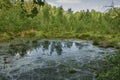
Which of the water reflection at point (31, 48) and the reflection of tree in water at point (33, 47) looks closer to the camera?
the water reflection at point (31, 48)

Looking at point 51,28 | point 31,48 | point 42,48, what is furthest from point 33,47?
point 51,28

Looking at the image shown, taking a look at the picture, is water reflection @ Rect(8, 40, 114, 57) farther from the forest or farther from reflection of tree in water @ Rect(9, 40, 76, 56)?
the forest

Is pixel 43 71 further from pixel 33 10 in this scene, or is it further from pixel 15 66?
pixel 33 10

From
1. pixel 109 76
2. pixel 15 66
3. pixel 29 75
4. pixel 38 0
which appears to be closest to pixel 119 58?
pixel 109 76

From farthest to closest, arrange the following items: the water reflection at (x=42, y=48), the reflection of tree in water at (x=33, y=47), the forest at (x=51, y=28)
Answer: the reflection of tree in water at (x=33, y=47), the water reflection at (x=42, y=48), the forest at (x=51, y=28)

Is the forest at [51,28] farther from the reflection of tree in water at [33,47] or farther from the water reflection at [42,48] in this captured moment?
the reflection of tree in water at [33,47]

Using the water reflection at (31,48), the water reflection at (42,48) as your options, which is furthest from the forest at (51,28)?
the water reflection at (31,48)

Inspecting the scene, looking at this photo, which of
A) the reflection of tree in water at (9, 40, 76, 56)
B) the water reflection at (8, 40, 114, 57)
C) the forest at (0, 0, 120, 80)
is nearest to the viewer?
the forest at (0, 0, 120, 80)

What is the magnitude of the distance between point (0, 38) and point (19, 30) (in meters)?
15.6

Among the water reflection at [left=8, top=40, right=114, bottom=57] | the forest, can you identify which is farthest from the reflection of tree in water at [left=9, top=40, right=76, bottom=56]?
the forest

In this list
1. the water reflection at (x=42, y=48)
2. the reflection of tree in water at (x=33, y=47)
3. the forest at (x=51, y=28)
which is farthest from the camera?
the reflection of tree in water at (x=33, y=47)

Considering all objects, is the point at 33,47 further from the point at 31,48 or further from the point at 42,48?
the point at 42,48

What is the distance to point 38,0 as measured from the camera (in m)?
13.0

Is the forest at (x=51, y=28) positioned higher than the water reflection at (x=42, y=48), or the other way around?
the forest at (x=51, y=28)
